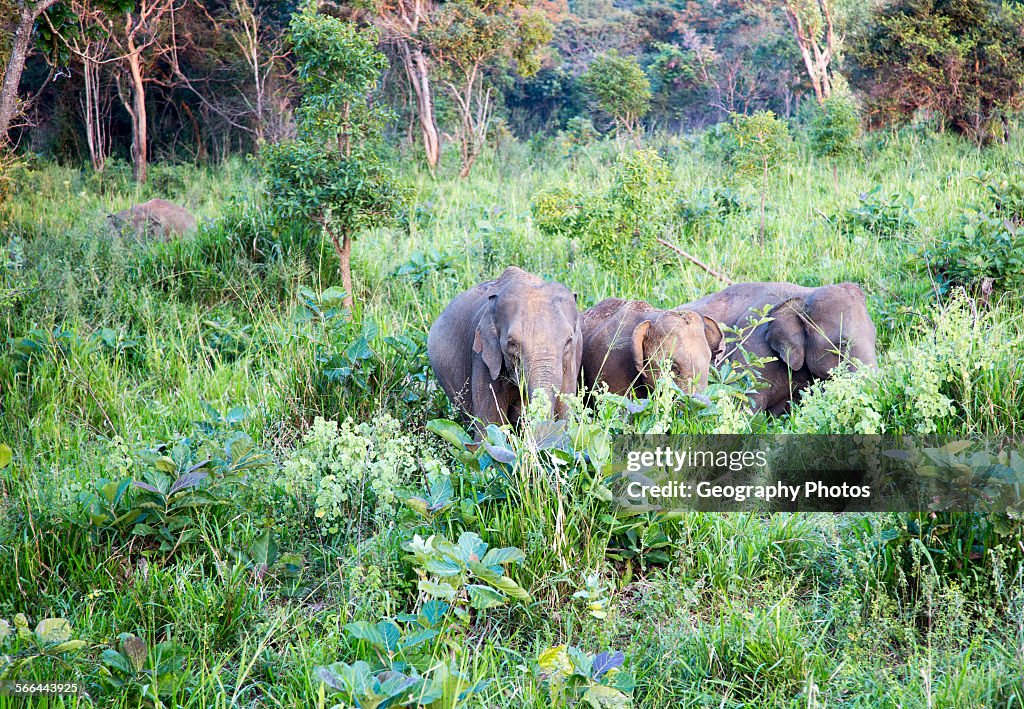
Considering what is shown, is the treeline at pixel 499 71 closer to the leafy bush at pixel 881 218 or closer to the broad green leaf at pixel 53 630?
the leafy bush at pixel 881 218

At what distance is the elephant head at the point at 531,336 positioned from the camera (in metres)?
5.03

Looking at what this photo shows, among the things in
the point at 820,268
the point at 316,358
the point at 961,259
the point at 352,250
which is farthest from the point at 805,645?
the point at 352,250

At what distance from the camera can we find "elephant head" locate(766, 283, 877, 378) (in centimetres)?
616

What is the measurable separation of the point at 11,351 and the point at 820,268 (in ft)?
22.5

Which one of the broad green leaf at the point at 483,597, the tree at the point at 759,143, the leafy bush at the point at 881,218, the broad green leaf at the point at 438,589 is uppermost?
the tree at the point at 759,143

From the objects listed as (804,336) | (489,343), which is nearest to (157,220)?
(489,343)

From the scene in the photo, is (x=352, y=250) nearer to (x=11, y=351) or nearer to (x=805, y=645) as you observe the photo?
(x=11, y=351)

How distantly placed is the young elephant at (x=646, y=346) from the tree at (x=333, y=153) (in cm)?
287

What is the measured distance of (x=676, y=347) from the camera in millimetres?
5629

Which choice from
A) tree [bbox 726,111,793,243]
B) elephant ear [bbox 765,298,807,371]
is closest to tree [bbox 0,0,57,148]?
elephant ear [bbox 765,298,807,371]

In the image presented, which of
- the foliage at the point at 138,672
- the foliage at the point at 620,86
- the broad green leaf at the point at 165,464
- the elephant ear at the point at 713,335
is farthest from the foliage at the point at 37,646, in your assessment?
the foliage at the point at 620,86

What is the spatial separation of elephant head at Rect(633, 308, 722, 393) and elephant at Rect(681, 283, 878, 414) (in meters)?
0.53

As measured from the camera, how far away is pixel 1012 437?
424 cm

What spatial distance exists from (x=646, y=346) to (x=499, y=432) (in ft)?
6.53
